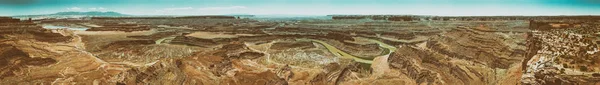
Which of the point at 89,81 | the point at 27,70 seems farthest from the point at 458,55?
the point at 27,70

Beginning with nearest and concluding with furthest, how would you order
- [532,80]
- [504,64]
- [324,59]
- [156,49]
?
[532,80]
[504,64]
[324,59]
[156,49]

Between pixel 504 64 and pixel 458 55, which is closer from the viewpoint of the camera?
pixel 504 64

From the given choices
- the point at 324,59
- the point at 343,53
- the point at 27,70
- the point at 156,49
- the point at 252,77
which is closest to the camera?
the point at 252,77

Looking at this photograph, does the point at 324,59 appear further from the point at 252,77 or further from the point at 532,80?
the point at 532,80

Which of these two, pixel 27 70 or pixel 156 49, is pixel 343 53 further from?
pixel 27 70

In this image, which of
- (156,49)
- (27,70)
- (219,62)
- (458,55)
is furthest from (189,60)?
(458,55)

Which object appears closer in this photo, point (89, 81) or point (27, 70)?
point (89, 81)

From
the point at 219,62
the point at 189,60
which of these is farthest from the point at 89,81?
the point at 219,62

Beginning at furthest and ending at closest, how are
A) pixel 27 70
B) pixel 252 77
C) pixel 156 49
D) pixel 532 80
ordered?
pixel 156 49, pixel 27 70, pixel 252 77, pixel 532 80

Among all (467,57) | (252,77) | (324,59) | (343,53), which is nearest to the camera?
(252,77)
